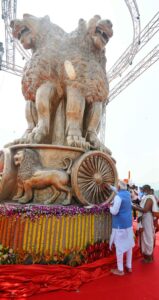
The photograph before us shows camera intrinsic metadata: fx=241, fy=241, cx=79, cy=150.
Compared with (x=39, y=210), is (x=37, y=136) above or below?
above

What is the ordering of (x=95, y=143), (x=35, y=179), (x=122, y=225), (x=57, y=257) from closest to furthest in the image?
(x=57, y=257) < (x=122, y=225) < (x=35, y=179) < (x=95, y=143)

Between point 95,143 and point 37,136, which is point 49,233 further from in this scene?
point 95,143

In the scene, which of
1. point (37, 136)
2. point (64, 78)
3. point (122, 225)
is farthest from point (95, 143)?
point (122, 225)

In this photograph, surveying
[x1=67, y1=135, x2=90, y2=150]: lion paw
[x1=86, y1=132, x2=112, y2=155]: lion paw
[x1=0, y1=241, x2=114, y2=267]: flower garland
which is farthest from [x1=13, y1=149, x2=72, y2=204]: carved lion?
[x1=86, y1=132, x2=112, y2=155]: lion paw

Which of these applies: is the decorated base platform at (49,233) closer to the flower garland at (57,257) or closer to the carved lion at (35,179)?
the flower garland at (57,257)

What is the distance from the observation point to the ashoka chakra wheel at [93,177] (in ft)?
13.6

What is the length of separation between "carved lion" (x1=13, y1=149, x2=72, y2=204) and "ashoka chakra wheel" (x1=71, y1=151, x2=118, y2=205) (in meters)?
0.18

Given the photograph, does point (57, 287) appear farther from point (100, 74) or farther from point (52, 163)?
point (100, 74)

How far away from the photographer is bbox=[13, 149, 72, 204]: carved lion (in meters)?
4.04

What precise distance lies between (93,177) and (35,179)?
3.40 feet

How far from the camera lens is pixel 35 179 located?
4.04 m

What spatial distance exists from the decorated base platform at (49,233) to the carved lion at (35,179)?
37cm

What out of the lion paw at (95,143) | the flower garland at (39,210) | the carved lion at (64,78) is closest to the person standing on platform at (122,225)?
the flower garland at (39,210)

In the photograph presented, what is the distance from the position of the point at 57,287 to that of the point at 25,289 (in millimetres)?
390
